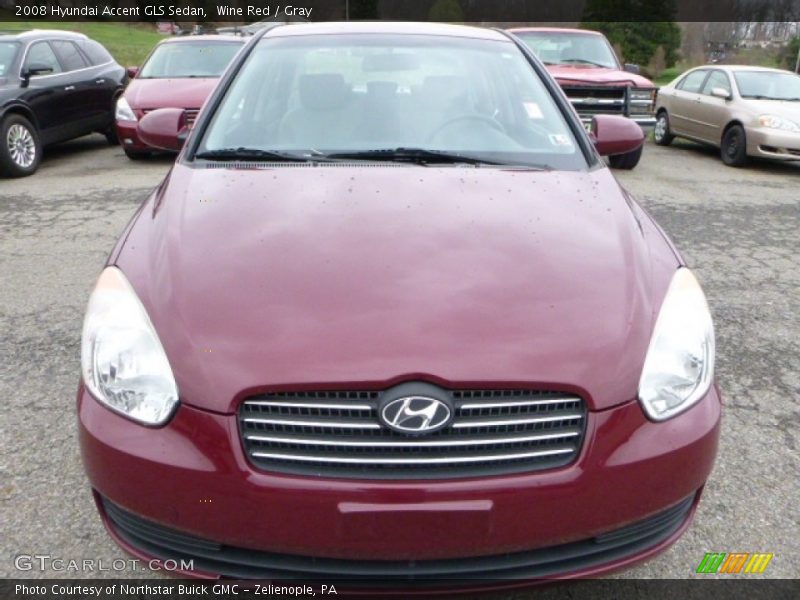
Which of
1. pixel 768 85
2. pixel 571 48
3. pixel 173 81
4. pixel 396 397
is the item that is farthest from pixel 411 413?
pixel 768 85

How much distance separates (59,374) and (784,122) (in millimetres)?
9183

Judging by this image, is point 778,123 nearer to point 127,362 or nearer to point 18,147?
point 18,147

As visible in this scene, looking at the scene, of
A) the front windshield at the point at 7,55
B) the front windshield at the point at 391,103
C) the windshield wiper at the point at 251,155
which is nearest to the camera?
the windshield wiper at the point at 251,155

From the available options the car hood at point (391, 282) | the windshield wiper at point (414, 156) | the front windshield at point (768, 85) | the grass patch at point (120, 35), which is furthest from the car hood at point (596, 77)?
the grass patch at point (120, 35)

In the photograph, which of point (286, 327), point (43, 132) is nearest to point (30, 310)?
point (286, 327)

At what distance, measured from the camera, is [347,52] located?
10.3ft

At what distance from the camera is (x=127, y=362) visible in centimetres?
178

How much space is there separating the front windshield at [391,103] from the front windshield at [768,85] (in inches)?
325

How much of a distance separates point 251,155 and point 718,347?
101 inches

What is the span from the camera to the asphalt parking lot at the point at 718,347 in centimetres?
233

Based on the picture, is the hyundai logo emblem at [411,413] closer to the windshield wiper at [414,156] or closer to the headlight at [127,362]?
the headlight at [127,362]

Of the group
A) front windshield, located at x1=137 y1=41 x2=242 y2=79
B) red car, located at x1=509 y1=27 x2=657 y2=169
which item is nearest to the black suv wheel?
front windshield, located at x1=137 y1=41 x2=242 y2=79

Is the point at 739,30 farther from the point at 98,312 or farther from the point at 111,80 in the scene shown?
the point at 98,312

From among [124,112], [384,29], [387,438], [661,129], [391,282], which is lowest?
[661,129]
